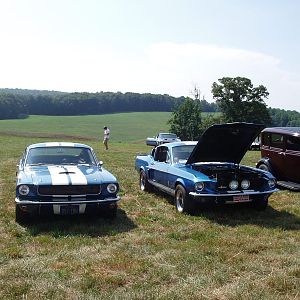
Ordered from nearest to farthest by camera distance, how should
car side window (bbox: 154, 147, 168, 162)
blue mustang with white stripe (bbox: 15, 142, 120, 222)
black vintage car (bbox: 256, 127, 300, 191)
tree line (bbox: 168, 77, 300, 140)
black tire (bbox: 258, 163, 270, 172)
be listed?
1. blue mustang with white stripe (bbox: 15, 142, 120, 222)
2. car side window (bbox: 154, 147, 168, 162)
3. black vintage car (bbox: 256, 127, 300, 191)
4. black tire (bbox: 258, 163, 270, 172)
5. tree line (bbox: 168, 77, 300, 140)

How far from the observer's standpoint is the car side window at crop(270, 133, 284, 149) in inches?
494

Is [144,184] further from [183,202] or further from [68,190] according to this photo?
[68,190]

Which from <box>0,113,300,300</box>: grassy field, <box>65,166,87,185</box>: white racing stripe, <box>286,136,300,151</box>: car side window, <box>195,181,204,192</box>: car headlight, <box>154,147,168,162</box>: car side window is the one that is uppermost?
<box>286,136,300,151</box>: car side window

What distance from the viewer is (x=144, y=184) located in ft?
38.9

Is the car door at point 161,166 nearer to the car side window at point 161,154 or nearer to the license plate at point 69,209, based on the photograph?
the car side window at point 161,154

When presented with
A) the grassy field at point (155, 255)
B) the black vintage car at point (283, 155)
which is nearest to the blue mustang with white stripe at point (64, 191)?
the grassy field at point (155, 255)

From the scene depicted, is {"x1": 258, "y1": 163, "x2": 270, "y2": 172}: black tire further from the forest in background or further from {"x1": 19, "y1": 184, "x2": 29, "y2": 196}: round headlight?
the forest in background

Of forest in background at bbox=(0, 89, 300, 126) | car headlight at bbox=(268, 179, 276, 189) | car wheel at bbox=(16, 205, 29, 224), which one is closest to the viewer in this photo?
car wheel at bbox=(16, 205, 29, 224)

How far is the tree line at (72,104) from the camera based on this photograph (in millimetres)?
92125

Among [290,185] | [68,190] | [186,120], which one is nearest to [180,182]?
[68,190]

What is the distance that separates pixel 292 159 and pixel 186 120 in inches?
2373

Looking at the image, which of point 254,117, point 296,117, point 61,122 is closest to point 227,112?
point 254,117

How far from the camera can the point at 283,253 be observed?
20.9 ft

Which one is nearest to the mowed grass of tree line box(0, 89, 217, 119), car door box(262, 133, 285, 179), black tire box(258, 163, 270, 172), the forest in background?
tree line box(0, 89, 217, 119)
